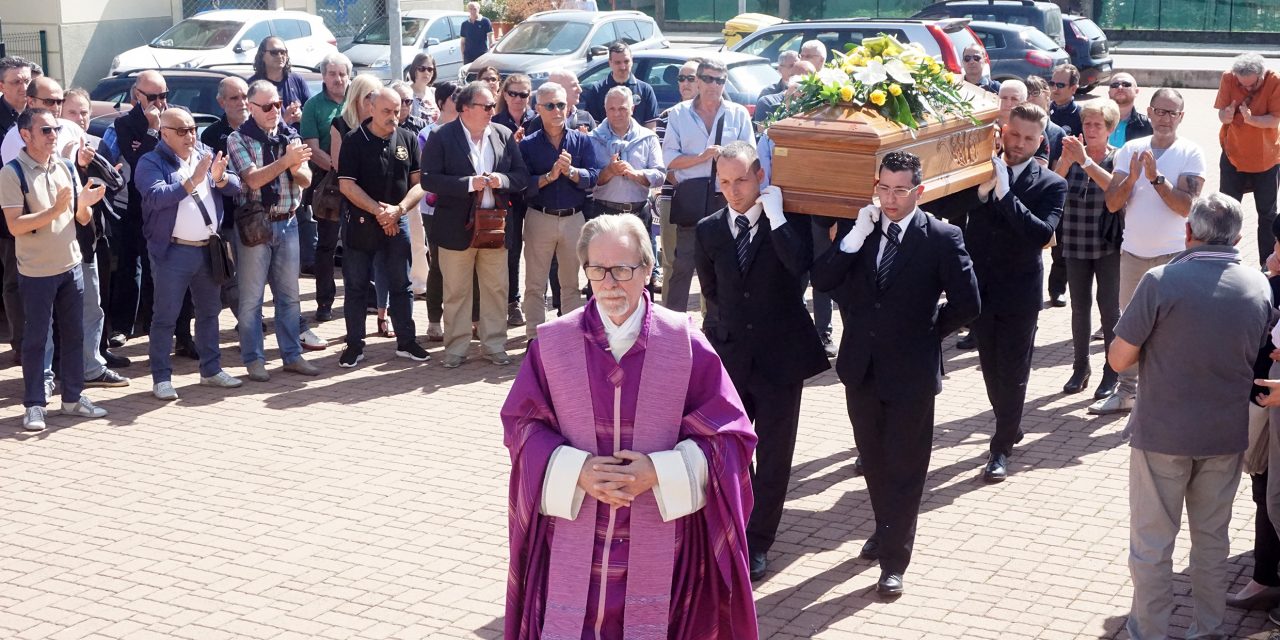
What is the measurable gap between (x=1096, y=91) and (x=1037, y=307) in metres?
24.5

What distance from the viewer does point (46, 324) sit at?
29.2 ft

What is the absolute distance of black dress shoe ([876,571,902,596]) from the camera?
6.45 metres

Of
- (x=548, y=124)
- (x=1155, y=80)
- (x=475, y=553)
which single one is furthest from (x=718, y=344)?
(x=1155, y=80)

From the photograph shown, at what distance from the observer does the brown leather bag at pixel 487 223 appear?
10273 millimetres

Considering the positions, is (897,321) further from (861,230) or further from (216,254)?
(216,254)

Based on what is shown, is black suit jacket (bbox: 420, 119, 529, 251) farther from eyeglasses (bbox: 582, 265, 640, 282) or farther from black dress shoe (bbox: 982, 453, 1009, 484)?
eyeglasses (bbox: 582, 265, 640, 282)

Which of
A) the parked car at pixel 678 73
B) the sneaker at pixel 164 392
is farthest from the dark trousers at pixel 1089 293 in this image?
the parked car at pixel 678 73

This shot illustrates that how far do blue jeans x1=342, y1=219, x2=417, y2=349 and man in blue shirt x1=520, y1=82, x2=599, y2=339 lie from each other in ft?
3.02

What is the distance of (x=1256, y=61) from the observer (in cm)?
1222

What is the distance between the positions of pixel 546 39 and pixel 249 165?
Result: 14.3 m

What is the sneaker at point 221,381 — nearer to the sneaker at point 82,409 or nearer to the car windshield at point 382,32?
the sneaker at point 82,409

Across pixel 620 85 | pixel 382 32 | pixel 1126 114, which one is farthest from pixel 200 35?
pixel 1126 114

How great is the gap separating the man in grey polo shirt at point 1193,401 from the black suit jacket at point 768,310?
1.35m

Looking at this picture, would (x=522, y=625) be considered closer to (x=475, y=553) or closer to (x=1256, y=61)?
(x=475, y=553)
